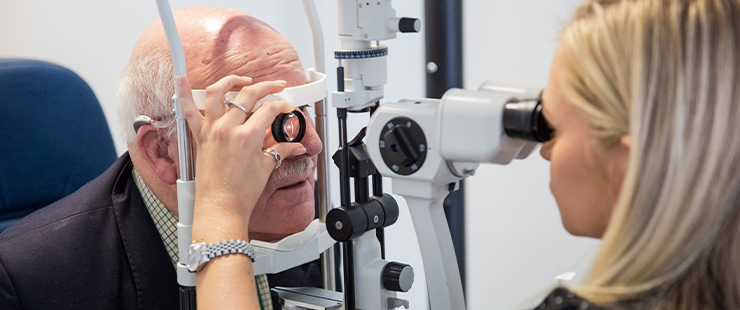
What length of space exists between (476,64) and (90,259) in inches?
47.7

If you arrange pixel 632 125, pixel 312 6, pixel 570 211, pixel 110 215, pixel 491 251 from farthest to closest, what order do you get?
1. pixel 491 251
2. pixel 110 215
3. pixel 312 6
4. pixel 570 211
5. pixel 632 125

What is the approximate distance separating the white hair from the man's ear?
0.02m

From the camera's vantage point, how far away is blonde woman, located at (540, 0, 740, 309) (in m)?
0.58

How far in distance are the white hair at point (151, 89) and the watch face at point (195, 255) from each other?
33 centimetres

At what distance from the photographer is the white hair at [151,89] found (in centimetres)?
113

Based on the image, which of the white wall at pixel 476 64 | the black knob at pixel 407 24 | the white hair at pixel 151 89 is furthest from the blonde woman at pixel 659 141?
the white wall at pixel 476 64

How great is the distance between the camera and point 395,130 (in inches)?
32.0

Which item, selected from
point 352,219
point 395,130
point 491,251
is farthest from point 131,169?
point 491,251

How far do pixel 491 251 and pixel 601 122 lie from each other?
4.67 feet

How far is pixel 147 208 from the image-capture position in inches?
47.7

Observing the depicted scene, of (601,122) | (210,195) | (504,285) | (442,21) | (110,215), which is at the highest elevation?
(442,21)

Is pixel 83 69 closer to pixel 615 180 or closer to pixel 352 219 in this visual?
pixel 352 219

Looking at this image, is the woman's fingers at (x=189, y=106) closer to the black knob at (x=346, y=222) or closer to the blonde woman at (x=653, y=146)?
the black knob at (x=346, y=222)

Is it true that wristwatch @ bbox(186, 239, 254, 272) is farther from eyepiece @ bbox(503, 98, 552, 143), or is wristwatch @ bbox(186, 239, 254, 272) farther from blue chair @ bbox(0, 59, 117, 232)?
blue chair @ bbox(0, 59, 117, 232)
